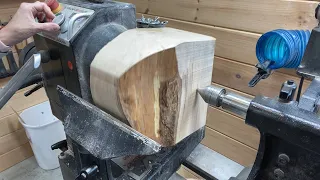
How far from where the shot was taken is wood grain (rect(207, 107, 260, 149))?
1209 mm

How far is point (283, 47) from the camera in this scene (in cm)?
77

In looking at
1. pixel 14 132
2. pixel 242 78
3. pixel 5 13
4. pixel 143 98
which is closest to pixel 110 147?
pixel 143 98

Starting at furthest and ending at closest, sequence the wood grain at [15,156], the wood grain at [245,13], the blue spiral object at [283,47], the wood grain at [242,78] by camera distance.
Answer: the wood grain at [15,156], the wood grain at [242,78], the wood grain at [245,13], the blue spiral object at [283,47]

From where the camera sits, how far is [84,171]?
1.82 ft

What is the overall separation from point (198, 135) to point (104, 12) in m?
0.46

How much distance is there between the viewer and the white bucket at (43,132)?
1.61 meters

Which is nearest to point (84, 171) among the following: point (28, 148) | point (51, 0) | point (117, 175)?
point (117, 175)

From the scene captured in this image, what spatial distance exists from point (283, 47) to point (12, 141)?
1853 millimetres

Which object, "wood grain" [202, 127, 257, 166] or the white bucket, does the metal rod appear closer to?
"wood grain" [202, 127, 257, 166]

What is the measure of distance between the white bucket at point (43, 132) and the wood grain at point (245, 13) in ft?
3.49

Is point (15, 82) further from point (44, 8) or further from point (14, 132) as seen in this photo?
point (14, 132)

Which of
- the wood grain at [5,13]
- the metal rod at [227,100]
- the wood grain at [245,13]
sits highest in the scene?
the wood grain at [245,13]

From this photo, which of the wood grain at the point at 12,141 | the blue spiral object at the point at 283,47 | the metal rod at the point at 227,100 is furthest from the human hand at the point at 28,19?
the wood grain at the point at 12,141

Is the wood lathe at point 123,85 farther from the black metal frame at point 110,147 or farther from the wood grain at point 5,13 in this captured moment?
the wood grain at point 5,13
